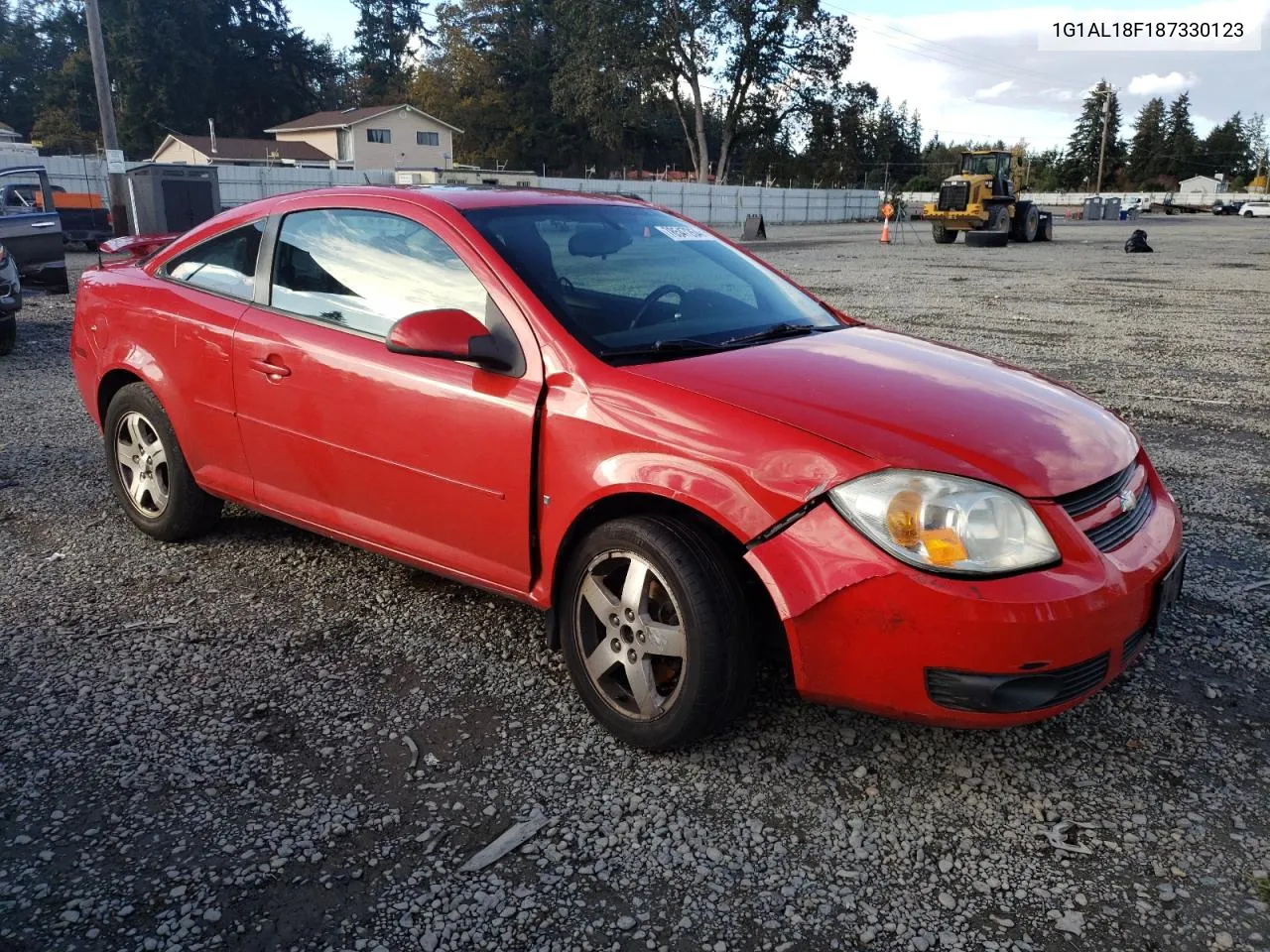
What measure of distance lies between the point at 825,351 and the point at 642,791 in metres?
1.55

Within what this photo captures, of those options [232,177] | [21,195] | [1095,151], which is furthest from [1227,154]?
[21,195]

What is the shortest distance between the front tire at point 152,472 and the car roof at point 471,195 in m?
1.17

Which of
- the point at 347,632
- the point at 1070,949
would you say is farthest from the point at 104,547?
the point at 1070,949

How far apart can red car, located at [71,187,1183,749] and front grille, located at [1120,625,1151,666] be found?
0.05 feet

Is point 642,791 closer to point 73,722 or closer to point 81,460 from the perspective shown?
point 73,722

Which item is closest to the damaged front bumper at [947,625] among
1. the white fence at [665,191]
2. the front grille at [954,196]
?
the white fence at [665,191]

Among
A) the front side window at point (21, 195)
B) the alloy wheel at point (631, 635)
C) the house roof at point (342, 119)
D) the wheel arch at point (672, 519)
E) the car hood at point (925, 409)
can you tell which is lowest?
the alloy wheel at point (631, 635)

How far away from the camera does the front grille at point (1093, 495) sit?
8.54 ft

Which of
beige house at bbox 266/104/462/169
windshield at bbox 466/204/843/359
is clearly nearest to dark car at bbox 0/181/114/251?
windshield at bbox 466/204/843/359

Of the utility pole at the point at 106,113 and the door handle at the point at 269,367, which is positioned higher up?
the utility pole at the point at 106,113

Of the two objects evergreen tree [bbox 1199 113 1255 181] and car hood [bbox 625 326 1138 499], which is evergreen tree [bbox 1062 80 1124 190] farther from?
car hood [bbox 625 326 1138 499]

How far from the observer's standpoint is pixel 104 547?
14.9 feet

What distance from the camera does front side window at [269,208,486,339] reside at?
3.34 m

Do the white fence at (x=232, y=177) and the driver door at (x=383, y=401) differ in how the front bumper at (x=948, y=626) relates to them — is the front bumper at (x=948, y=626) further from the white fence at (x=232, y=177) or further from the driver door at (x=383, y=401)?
the white fence at (x=232, y=177)
